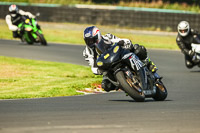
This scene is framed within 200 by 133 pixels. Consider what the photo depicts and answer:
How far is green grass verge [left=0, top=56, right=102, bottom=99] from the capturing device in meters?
12.9

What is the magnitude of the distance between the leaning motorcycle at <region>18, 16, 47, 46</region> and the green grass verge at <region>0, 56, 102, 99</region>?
5315 mm

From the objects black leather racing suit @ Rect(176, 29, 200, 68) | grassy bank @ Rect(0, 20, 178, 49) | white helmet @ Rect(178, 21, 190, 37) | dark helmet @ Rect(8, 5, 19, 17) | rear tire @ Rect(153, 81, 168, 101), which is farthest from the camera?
grassy bank @ Rect(0, 20, 178, 49)

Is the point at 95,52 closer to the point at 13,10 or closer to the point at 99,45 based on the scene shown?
the point at 99,45

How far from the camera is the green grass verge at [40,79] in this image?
12877mm

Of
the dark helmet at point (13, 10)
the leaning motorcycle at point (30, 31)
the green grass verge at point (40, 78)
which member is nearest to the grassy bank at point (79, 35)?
the leaning motorcycle at point (30, 31)

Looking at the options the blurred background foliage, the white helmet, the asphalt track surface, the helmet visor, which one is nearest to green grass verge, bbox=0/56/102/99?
the asphalt track surface

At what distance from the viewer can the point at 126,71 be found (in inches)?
396

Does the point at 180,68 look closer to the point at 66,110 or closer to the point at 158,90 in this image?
the point at 158,90

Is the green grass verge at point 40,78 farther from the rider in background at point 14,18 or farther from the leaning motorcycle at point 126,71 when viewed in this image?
the rider in background at point 14,18

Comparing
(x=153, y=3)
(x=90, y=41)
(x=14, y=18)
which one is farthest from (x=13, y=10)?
(x=90, y=41)

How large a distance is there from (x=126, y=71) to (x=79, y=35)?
80.7 ft

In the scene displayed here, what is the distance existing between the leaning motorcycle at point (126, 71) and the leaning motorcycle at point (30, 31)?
51.8 ft

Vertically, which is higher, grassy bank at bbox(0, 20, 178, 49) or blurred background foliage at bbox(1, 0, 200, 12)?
blurred background foliage at bbox(1, 0, 200, 12)

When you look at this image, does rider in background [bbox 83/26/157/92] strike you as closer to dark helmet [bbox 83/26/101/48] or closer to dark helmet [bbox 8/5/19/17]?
dark helmet [bbox 83/26/101/48]
